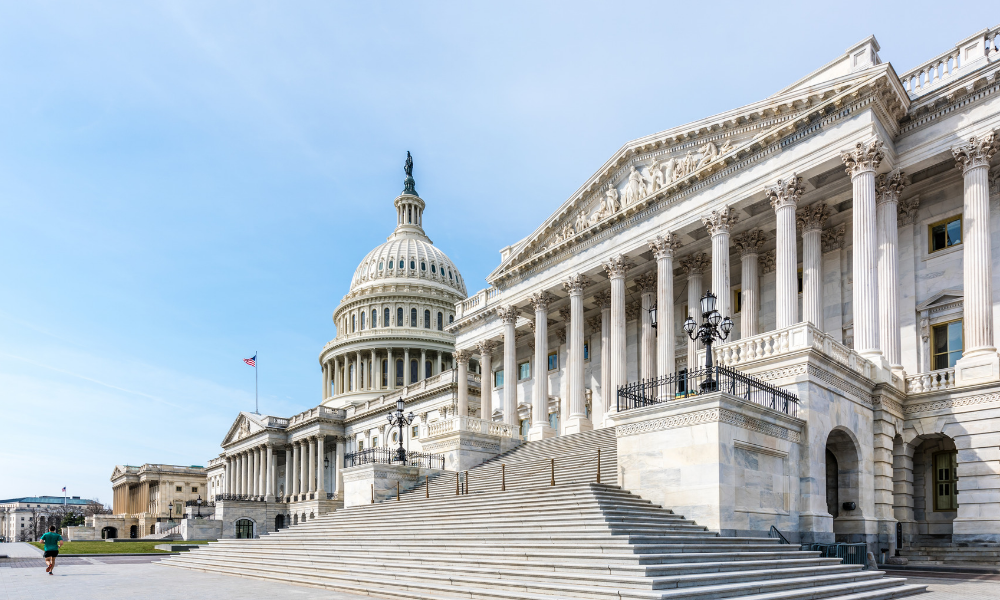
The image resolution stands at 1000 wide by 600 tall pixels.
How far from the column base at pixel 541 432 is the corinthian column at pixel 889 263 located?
1944 cm

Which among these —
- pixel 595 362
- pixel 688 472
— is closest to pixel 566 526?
pixel 688 472

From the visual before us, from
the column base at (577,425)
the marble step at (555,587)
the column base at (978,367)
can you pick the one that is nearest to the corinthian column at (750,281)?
the column base at (577,425)

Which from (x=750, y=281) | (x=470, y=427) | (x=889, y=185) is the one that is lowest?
(x=470, y=427)

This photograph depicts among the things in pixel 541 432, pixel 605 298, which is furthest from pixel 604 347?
pixel 541 432

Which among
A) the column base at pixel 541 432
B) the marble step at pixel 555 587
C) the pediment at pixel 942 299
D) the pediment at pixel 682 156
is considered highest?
Result: the pediment at pixel 682 156

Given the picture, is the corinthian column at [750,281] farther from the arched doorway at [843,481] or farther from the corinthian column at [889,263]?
A: the arched doorway at [843,481]

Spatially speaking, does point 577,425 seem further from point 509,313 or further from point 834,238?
point 834,238

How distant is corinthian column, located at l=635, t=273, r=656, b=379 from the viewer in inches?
1697

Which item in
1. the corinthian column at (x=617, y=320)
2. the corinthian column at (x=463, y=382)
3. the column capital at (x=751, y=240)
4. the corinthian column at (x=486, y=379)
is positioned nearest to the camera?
the column capital at (x=751, y=240)

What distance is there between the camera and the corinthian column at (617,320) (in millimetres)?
41344

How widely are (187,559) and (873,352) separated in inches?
1169

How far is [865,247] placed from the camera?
1196 inches

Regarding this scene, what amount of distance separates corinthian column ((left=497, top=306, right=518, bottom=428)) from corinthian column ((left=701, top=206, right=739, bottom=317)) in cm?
1669

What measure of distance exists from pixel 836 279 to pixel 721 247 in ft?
18.9
